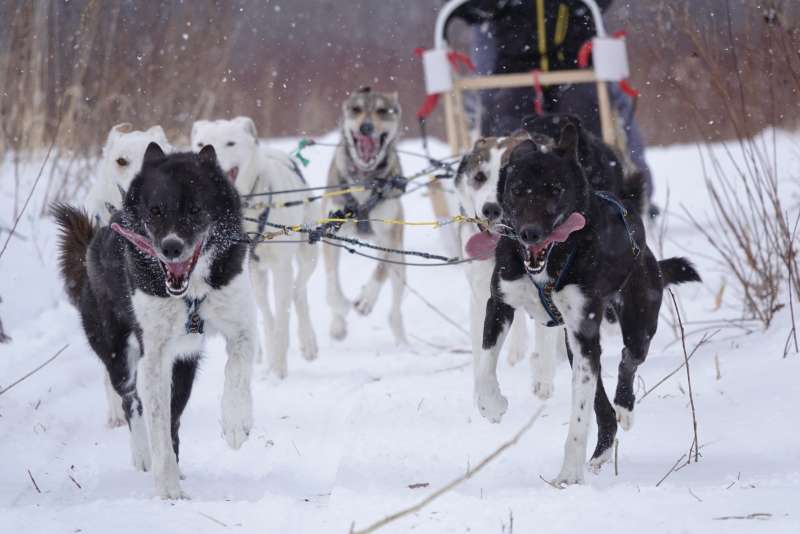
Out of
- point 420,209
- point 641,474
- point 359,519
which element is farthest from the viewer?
point 420,209

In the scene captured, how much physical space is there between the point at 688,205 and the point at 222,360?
18.4 feet

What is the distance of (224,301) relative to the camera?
294 cm

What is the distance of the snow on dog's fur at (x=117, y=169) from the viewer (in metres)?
3.84

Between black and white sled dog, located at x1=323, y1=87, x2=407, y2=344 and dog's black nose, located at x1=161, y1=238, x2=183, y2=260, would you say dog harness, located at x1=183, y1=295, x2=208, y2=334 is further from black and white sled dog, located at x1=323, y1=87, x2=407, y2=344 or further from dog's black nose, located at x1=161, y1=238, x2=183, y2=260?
black and white sled dog, located at x1=323, y1=87, x2=407, y2=344

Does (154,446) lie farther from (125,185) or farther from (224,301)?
(125,185)

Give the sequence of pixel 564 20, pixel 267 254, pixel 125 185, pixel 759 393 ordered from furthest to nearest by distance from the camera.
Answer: pixel 564 20
pixel 267 254
pixel 125 185
pixel 759 393

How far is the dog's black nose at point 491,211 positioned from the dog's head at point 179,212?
84cm

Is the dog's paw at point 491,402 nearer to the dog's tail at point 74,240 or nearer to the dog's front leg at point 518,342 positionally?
the dog's tail at point 74,240

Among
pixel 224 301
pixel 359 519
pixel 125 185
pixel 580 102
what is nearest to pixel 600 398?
pixel 359 519

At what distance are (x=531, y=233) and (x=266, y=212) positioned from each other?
7.93 feet

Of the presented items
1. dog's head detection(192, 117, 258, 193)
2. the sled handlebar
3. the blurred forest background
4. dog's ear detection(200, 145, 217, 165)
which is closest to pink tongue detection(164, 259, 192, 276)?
dog's ear detection(200, 145, 217, 165)

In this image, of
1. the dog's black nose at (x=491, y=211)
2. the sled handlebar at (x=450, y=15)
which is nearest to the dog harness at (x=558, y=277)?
the dog's black nose at (x=491, y=211)

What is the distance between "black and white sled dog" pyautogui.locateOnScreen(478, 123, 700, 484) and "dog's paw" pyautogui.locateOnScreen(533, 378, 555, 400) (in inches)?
34.1

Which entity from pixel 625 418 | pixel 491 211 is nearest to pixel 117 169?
pixel 491 211
